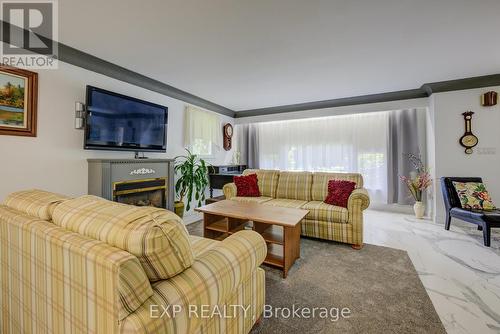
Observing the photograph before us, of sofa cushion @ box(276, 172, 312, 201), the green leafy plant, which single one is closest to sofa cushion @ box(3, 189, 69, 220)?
the green leafy plant

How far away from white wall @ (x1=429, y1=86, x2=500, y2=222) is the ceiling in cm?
42

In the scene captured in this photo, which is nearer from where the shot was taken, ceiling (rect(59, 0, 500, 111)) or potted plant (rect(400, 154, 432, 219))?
ceiling (rect(59, 0, 500, 111))

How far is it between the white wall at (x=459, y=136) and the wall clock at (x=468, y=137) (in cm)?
5

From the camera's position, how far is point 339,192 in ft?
9.78

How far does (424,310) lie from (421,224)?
2.56 m

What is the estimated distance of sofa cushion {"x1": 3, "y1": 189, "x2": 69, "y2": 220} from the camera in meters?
1.14

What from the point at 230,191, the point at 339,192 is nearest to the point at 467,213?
the point at 339,192

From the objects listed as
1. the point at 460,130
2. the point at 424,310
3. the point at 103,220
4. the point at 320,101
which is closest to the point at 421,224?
the point at 460,130

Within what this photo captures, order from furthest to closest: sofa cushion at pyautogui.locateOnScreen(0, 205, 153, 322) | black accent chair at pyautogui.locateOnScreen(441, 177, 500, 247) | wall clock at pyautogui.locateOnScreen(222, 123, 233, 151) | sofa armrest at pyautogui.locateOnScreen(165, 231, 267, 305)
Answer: wall clock at pyautogui.locateOnScreen(222, 123, 233, 151) → black accent chair at pyautogui.locateOnScreen(441, 177, 500, 247) → sofa armrest at pyautogui.locateOnScreen(165, 231, 267, 305) → sofa cushion at pyautogui.locateOnScreen(0, 205, 153, 322)

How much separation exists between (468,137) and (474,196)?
0.99 meters

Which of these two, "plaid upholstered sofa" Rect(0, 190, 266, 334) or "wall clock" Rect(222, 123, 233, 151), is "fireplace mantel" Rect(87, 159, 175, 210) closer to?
"plaid upholstered sofa" Rect(0, 190, 266, 334)

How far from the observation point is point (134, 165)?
291 centimetres

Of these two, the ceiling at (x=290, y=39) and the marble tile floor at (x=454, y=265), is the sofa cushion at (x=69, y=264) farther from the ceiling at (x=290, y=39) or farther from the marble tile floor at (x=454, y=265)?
the marble tile floor at (x=454, y=265)

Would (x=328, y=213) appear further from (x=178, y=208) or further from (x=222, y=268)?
(x=178, y=208)
